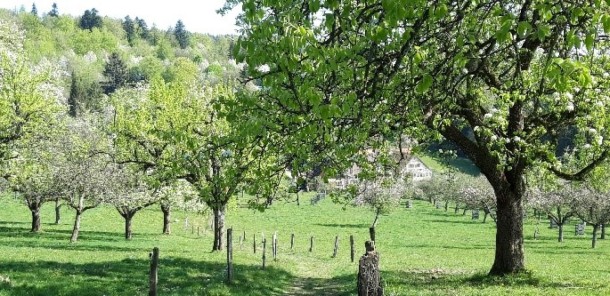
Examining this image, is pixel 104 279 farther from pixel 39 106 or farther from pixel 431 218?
pixel 431 218

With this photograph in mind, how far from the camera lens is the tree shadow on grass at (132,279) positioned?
62.8 feet

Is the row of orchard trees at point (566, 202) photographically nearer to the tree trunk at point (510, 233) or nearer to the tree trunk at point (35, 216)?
the tree trunk at point (510, 233)

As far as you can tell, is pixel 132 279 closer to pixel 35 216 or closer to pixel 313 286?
pixel 313 286

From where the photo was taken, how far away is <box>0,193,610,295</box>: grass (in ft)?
66.8

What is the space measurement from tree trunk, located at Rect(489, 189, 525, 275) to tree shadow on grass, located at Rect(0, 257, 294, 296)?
8.58 m

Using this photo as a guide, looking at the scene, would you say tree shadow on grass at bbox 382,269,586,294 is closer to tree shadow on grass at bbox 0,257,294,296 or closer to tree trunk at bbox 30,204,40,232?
tree shadow on grass at bbox 0,257,294,296

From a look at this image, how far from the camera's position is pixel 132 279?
22.3m

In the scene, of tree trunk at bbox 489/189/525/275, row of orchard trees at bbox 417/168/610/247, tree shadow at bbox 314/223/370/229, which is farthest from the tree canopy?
tree shadow at bbox 314/223/370/229

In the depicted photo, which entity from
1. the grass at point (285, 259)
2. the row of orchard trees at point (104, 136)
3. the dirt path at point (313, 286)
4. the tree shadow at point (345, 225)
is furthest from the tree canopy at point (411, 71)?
the tree shadow at point (345, 225)

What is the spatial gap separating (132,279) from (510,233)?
14477 mm

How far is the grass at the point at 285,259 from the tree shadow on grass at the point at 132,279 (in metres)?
0.04

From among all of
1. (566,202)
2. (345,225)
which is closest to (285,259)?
(345,225)

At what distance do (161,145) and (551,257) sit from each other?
3137 cm

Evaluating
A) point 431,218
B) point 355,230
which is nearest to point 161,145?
point 355,230
